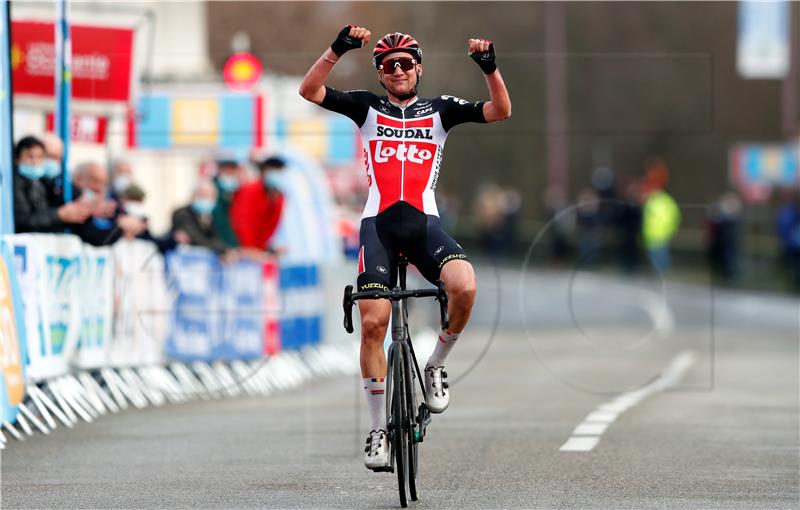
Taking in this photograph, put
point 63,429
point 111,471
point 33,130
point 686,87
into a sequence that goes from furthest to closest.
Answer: point 686,87 < point 33,130 < point 63,429 < point 111,471

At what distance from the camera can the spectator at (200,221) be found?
18500 millimetres

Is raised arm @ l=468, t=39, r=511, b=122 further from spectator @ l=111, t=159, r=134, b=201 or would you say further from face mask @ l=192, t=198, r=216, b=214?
face mask @ l=192, t=198, r=216, b=214

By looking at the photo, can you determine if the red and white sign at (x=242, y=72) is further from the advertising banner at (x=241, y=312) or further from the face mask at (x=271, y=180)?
the advertising banner at (x=241, y=312)

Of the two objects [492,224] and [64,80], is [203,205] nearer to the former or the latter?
[64,80]

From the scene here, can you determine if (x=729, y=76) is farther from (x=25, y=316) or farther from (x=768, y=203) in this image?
(x=25, y=316)

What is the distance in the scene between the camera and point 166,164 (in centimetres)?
3719

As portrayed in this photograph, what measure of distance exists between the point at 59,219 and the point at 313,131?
72.8 feet

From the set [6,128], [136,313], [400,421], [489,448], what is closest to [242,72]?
[136,313]

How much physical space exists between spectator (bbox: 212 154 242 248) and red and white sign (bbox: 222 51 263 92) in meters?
5.99

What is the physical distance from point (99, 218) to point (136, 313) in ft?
2.89

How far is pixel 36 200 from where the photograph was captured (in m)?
14.7

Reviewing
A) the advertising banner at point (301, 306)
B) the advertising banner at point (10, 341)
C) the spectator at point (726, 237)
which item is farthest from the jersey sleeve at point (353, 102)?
the spectator at point (726, 237)

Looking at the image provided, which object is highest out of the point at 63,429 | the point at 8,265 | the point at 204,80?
the point at 204,80

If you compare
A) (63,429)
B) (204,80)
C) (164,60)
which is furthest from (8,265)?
(164,60)
